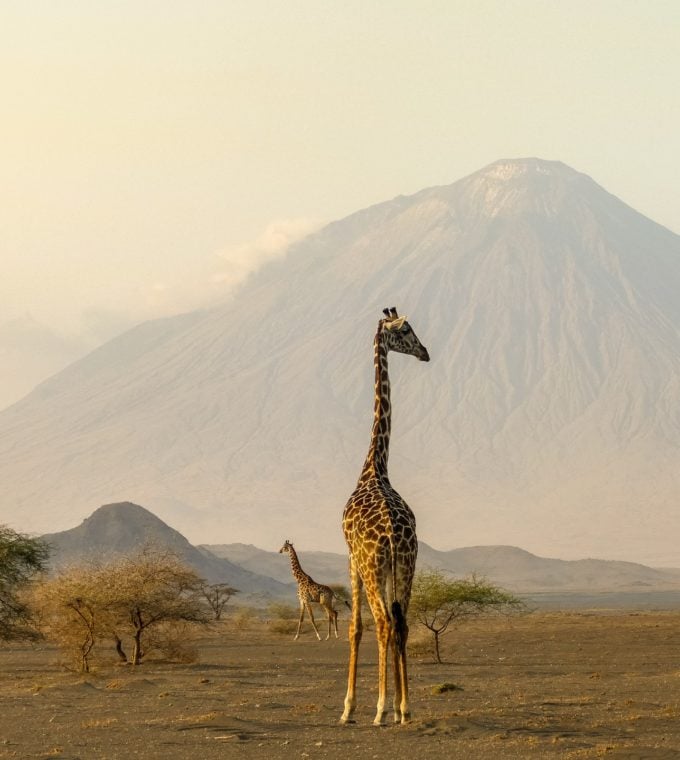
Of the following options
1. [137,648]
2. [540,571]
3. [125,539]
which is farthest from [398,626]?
[540,571]

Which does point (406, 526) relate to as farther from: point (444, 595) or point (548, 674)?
point (444, 595)

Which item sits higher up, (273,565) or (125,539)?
(273,565)

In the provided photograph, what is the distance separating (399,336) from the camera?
79.7ft

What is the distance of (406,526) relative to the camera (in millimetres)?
21328

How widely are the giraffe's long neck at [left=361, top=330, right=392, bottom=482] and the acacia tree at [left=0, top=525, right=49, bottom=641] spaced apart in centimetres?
1823

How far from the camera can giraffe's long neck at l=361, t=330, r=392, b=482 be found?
22.8m

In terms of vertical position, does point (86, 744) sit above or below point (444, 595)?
below

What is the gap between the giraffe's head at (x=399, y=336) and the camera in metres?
24.0

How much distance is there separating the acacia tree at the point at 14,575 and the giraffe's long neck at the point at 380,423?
18233 mm

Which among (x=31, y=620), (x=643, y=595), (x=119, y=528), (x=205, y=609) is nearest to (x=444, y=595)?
(x=31, y=620)

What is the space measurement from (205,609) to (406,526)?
68.9 meters

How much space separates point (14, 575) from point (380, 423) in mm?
18997

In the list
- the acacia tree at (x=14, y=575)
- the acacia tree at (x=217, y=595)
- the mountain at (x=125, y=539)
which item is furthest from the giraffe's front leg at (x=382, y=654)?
the mountain at (x=125, y=539)

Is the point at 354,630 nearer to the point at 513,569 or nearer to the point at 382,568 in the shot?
the point at 382,568
